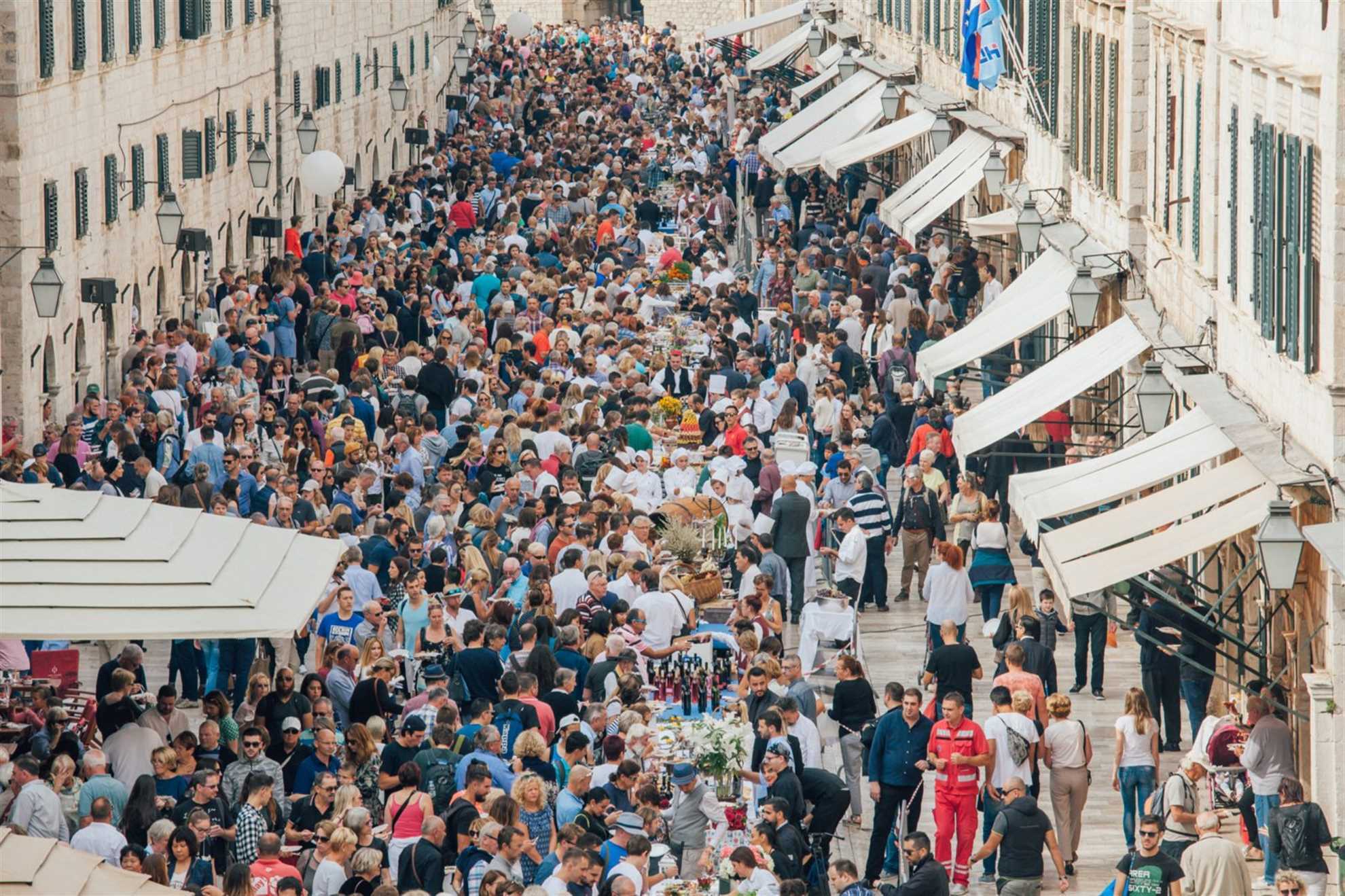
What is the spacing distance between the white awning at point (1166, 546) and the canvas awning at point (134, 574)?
189 inches

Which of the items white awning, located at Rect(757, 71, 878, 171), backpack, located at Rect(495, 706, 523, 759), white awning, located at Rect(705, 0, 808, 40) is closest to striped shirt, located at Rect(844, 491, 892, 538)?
backpack, located at Rect(495, 706, 523, 759)

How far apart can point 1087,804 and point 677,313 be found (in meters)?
14.9

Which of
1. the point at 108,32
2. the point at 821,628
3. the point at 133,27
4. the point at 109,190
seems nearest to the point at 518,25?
the point at 133,27

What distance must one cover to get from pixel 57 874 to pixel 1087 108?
18.5 metres

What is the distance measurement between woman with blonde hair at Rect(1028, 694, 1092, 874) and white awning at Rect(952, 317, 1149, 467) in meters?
5.04

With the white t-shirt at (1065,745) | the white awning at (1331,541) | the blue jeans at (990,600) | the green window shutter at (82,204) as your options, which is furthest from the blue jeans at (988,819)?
the green window shutter at (82,204)

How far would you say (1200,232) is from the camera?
20453mm

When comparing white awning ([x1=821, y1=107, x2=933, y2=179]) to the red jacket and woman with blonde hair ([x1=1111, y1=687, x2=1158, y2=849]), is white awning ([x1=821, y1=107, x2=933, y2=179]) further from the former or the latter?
woman with blonde hair ([x1=1111, y1=687, x2=1158, y2=849])

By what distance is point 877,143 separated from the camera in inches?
1441

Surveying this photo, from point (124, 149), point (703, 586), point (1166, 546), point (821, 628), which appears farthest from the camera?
point (124, 149)

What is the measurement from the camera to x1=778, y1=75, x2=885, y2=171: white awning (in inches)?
1513

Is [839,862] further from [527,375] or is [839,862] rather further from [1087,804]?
[527,375]

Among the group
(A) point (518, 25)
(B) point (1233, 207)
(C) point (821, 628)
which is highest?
(A) point (518, 25)

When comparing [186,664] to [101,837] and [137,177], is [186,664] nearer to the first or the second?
[101,837]
